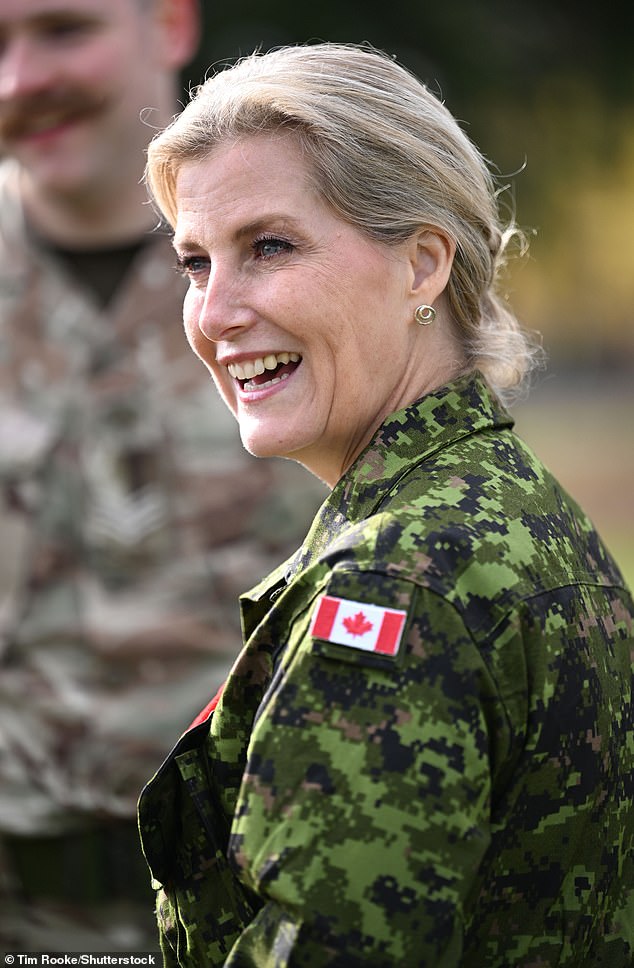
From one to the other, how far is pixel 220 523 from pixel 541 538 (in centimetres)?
212

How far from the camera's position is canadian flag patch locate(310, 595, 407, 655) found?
4.41 ft

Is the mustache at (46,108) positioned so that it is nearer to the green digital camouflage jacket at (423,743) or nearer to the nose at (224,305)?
the nose at (224,305)

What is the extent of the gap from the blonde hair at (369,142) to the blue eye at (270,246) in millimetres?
79

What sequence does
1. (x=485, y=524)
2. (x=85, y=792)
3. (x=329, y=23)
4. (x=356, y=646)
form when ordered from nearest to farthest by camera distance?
1. (x=356, y=646)
2. (x=485, y=524)
3. (x=85, y=792)
4. (x=329, y=23)

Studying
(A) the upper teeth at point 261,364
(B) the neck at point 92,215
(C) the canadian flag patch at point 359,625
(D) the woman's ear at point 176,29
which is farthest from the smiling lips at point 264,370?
(D) the woman's ear at point 176,29

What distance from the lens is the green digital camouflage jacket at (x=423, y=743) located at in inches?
51.8

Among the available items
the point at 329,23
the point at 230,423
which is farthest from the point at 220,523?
the point at 329,23

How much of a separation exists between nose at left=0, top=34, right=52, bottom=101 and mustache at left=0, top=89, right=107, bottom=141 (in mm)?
28

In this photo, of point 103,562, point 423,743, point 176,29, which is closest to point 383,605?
point 423,743

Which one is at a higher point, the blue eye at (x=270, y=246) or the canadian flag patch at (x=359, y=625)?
the blue eye at (x=270, y=246)

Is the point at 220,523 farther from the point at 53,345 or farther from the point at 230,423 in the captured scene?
the point at 53,345

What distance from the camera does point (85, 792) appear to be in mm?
3461

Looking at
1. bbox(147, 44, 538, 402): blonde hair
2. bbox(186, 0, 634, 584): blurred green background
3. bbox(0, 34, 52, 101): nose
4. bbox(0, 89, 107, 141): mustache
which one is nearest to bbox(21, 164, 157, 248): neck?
bbox(0, 89, 107, 141): mustache

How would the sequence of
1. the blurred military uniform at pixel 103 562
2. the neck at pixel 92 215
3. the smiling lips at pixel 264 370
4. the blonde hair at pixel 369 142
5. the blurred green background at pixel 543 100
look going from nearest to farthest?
the blonde hair at pixel 369 142
the smiling lips at pixel 264 370
the blurred military uniform at pixel 103 562
the neck at pixel 92 215
the blurred green background at pixel 543 100
